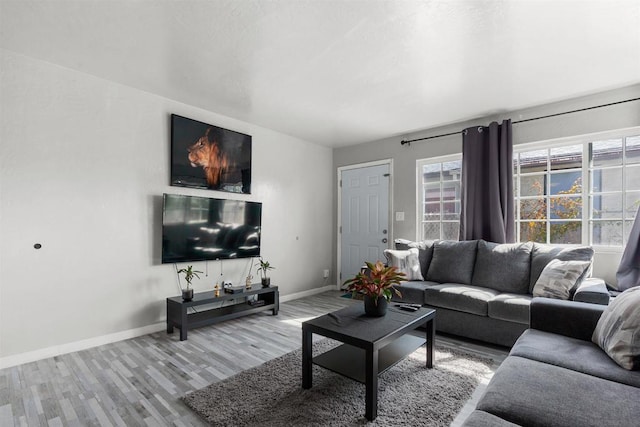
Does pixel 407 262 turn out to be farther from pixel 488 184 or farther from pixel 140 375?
pixel 140 375

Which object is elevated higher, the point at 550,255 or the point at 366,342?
the point at 550,255

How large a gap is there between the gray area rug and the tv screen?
5.52 ft

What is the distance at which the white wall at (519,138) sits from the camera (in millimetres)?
3236

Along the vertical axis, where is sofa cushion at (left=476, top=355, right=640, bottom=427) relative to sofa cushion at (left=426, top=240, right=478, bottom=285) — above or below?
below

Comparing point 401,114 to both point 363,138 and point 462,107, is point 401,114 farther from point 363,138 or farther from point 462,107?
point 363,138

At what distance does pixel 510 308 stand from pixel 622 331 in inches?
48.7

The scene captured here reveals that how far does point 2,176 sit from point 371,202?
4311mm

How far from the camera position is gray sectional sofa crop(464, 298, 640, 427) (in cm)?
117

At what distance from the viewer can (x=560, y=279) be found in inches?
112

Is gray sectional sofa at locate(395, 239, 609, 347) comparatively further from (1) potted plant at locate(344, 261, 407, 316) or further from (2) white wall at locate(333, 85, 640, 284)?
(1) potted plant at locate(344, 261, 407, 316)

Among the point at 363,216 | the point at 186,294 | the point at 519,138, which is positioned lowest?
the point at 186,294

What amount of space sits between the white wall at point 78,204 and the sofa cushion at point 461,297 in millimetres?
2575

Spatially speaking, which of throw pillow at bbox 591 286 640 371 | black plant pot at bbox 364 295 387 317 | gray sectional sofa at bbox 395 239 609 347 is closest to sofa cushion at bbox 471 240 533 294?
gray sectional sofa at bbox 395 239 609 347

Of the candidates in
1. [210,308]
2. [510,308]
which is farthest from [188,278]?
[510,308]
